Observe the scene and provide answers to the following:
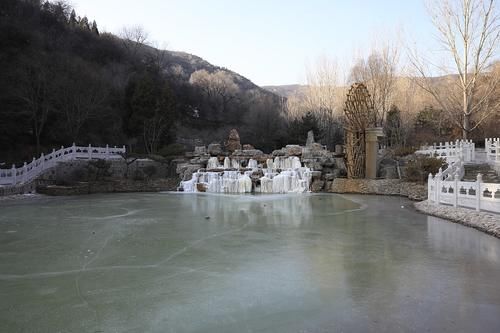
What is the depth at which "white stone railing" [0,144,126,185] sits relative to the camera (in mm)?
15531

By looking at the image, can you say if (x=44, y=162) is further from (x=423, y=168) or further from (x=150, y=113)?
(x=423, y=168)

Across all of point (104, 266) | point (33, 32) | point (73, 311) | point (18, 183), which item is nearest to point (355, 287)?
point (73, 311)

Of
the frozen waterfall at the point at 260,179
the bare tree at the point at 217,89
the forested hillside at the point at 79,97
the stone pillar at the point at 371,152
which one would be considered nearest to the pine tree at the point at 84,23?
the forested hillside at the point at 79,97

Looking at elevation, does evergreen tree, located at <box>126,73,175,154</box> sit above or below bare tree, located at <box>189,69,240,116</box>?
below

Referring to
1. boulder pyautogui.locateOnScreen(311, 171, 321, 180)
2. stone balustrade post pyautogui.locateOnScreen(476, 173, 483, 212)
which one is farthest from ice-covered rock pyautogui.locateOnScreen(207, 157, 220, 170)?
stone balustrade post pyautogui.locateOnScreen(476, 173, 483, 212)

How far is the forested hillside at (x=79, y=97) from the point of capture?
21531mm

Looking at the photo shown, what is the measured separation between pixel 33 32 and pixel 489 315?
1249 inches

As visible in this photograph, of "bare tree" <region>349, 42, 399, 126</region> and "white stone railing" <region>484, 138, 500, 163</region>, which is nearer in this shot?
"white stone railing" <region>484, 138, 500, 163</region>

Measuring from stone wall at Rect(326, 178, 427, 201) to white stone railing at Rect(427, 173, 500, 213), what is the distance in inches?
126

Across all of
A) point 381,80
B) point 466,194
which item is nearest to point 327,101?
point 381,80

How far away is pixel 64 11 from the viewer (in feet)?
125

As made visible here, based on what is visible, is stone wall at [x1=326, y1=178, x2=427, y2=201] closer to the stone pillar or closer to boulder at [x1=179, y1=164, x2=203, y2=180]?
the stone pillar

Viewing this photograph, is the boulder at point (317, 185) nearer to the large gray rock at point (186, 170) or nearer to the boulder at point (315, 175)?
the boulder at point (315, 175)

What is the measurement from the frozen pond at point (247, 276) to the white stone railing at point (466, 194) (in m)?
0.92
